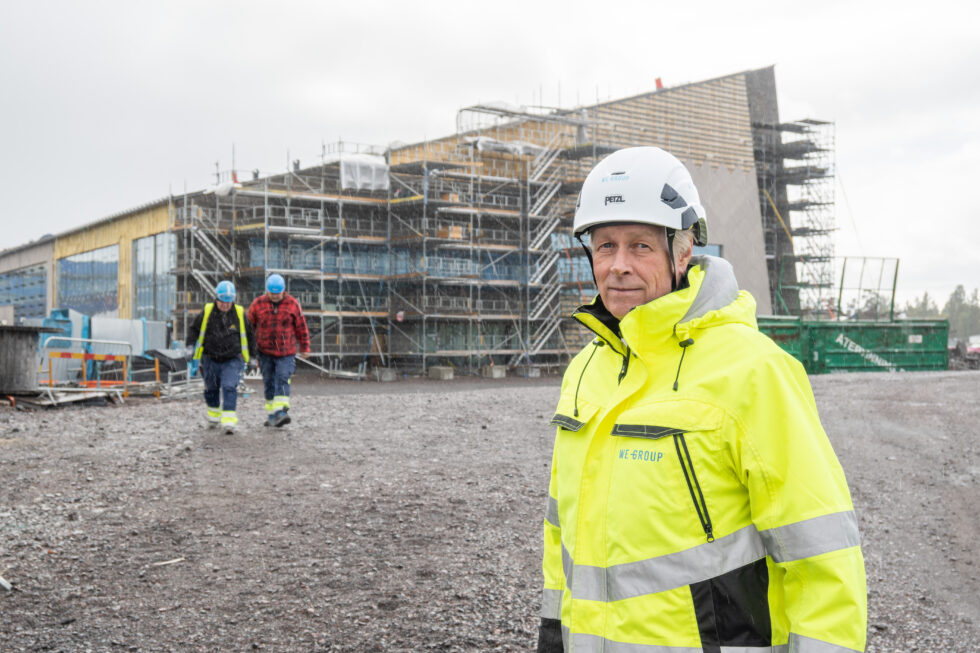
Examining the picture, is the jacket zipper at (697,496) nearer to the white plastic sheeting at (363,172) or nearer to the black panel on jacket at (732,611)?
the black panel on jacket at (732,611)

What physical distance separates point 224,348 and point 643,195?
8966mm

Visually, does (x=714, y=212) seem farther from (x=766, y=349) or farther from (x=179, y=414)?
(x=766, y=349)

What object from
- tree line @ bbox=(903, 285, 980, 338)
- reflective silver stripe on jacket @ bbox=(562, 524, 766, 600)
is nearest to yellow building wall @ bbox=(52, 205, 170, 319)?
reflective silver stripe on jacket @ bbox=(562, 524, 766, 600)

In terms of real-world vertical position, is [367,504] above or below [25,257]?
below

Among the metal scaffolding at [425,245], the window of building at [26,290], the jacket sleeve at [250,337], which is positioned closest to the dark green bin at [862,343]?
the metal scaffolding at [425,245]

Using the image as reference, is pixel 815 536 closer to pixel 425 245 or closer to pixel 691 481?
pixel 691 481

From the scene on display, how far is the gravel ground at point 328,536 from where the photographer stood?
448 centimetres

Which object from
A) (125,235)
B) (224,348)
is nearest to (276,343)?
(224,348)

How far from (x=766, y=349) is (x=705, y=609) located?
1.95ft

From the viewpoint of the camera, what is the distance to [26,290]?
2047 inches

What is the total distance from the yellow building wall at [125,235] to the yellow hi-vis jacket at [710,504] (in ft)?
119

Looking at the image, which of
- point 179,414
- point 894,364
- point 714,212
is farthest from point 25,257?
point 894,364

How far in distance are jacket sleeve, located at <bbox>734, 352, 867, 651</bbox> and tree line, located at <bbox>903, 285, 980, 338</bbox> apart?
12019 centimetres

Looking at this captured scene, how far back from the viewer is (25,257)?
52.8 m
